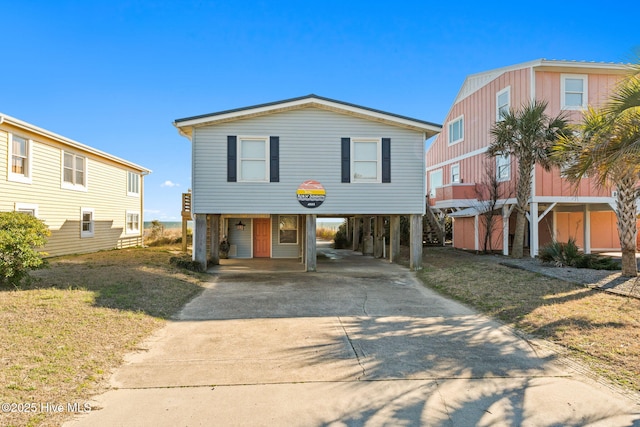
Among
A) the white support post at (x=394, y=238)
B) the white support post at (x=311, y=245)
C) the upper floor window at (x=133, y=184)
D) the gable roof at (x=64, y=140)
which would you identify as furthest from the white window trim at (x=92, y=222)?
the white support post at (x=394, y=238)

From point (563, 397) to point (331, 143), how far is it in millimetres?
10855

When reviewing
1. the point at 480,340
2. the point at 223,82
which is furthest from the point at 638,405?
the point at 223,82

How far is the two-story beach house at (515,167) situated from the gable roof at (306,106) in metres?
5.43

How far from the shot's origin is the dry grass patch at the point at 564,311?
500cm

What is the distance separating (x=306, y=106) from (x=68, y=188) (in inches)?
470

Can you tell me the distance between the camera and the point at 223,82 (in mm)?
18156

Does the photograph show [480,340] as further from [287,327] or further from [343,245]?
[343,245]

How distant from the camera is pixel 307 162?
13.5m

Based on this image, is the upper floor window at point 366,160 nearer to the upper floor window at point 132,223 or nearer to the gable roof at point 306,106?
the gable roof at point 306,106

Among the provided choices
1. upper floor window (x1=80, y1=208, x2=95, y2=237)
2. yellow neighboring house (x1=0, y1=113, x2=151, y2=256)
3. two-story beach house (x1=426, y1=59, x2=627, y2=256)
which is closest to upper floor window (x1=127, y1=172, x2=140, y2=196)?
yellow neighboring house (x1=0, y1=113, x2=151, y2=256)

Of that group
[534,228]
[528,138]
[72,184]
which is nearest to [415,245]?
[534,228]

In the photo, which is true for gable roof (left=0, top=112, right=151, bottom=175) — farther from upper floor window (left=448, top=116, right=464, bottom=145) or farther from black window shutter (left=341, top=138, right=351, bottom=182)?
upper floor window (left=448, top=116, right=464, bottom=145)

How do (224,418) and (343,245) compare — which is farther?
(343,245)

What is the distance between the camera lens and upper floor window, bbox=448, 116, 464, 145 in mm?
22016
